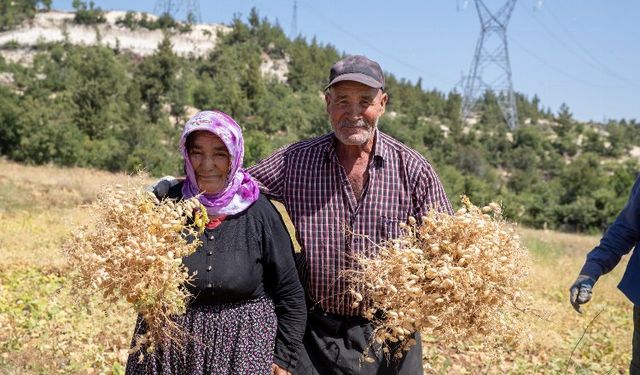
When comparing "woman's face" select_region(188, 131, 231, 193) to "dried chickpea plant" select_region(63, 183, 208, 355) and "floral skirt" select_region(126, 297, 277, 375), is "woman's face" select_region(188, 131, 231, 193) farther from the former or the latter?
"floral skirt" select_region(126, 297, 277, 375)

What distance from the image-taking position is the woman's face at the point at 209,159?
216 centimetres

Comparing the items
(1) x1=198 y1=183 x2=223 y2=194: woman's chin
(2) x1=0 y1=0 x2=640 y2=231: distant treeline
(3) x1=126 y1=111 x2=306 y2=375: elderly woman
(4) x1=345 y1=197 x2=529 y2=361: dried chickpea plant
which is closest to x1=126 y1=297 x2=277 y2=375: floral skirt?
(3) x1=126 y1=111 x2=306 y2=375: elderly woman

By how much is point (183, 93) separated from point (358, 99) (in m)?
38.2

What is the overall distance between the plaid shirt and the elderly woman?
0.14 m

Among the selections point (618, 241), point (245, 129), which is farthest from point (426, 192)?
point (245, 129)

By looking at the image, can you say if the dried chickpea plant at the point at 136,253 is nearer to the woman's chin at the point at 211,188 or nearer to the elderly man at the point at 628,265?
the woman's chin at the point at 211,188

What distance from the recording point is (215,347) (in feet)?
7.24

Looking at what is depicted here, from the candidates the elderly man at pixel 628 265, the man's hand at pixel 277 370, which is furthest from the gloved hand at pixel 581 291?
the man's hand at pixel 277 370

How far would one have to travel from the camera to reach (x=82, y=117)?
30.9 metres

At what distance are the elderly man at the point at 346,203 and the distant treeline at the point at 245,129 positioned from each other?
53.5 feet

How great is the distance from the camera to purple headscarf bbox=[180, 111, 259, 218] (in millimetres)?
2117

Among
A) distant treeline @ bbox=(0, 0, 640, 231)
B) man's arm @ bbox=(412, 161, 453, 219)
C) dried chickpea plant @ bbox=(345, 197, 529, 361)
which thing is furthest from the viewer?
distant treeline @ bbox=(0, 0, 640, 231)

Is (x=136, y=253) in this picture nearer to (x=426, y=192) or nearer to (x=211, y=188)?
(x=211, y=188)

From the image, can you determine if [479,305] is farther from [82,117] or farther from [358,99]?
[82,117]
